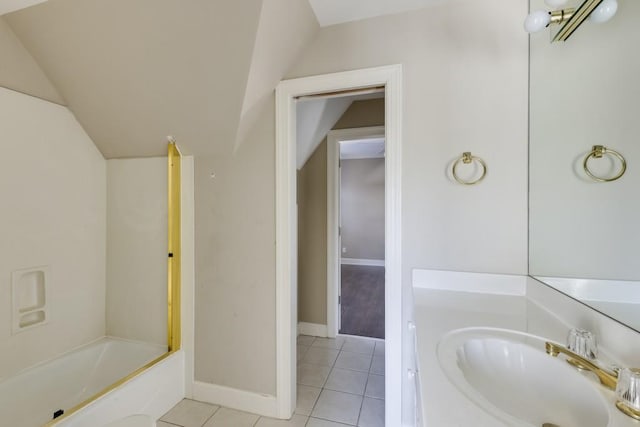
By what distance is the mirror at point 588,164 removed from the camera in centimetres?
84

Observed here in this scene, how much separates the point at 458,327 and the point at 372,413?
46.6 inches

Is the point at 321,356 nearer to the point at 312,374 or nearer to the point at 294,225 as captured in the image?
the point at 312,374

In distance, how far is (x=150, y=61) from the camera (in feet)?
4.83

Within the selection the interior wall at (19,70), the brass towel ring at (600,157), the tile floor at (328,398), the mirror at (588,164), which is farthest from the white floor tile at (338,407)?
the interior wall at (19,70)

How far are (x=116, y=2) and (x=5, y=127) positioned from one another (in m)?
1.06

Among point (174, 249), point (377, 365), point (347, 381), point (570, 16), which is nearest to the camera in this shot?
point (570, 16)

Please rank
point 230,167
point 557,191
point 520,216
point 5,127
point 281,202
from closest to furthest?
point 557,191 < point 520,216 < point 5,127 < point 281,202 < point 230,167

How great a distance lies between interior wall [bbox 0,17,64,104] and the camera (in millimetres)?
1528

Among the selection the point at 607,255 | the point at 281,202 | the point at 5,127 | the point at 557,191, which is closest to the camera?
the point at 607,255

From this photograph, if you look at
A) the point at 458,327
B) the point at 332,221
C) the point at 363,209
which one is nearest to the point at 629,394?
the point at 458,327

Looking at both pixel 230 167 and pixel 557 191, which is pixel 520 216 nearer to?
pixel 557 191

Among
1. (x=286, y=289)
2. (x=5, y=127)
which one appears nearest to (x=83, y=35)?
(x=5, y=127)

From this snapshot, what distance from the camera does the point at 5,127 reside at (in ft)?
5.20

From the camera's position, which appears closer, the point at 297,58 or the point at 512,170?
the point at 512,170
